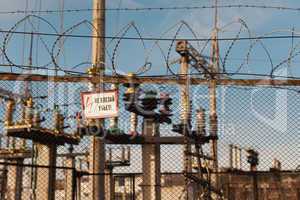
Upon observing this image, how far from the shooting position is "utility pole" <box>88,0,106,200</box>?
10016 millimetres

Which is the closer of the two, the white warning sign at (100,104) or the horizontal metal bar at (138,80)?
the white warning sign at (100,104)

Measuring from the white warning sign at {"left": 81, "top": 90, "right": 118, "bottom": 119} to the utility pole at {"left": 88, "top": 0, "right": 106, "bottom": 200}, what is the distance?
543 millimetres

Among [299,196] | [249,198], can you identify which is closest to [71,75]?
[299,196]

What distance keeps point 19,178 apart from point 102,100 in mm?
18959

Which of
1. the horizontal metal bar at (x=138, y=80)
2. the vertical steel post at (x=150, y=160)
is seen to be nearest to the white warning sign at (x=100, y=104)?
the horizontal metal bar at (x=138, y=80)

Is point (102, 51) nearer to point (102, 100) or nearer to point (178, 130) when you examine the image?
point (102, 100)

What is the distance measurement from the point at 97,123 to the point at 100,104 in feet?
3.33

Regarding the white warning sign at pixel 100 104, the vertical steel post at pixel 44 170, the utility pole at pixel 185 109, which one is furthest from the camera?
the vertical steel post at pixel 44 170

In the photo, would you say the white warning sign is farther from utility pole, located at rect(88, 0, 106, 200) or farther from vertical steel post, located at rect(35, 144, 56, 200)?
vertical steel post, located at rect(35, 144, 56, 200)

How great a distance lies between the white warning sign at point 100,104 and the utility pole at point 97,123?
543mm

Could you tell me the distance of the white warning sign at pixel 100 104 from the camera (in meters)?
9.24

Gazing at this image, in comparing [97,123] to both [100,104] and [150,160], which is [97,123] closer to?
→ [100,104]

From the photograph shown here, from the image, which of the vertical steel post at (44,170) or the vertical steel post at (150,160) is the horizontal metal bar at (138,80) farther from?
the vertical steel post at (150,160)

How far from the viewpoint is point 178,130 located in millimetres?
16219
